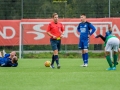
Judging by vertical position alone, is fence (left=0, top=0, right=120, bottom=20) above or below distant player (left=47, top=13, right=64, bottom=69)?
above

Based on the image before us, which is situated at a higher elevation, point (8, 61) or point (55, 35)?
point (55, 35)

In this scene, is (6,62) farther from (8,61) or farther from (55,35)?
(55,35)

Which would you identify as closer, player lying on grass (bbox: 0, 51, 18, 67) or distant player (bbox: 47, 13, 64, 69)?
distant player (bbox: 47, 13, 64, 69)

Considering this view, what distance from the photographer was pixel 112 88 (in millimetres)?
9609

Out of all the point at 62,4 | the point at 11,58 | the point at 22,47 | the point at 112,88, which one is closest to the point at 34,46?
the point at 22,47

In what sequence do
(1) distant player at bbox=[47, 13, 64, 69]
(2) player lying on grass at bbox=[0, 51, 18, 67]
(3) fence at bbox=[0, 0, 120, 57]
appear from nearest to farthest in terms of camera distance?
(1) distant player at bbox=[47, 13, 64, 69] < (2) player lying on grass at bbox=[0, 51, 18, 67] < (3) fence at bbox=[0, 0, 120, 57]

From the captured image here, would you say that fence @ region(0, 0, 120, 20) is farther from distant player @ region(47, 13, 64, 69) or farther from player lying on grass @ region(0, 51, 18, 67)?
distant player @ region(47, 13, 64, 69)

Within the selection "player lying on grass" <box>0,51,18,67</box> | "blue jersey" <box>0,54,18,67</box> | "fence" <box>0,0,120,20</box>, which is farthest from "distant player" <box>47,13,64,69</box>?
"fence" <box>0,0,120,20</box>

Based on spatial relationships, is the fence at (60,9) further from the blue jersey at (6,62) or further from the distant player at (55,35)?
the distant player at (55,35)

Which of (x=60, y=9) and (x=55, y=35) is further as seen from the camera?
(x=60, y=9)

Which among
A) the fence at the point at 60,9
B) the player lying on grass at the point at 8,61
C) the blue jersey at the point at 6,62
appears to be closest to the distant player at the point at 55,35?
the player lying on grass at the point at 8,61

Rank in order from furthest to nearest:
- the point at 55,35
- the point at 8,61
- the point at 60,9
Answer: the point at 60,9 < the point at 8,61 < the point at 55,35

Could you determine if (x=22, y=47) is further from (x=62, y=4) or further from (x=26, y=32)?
(x=62, y=4)

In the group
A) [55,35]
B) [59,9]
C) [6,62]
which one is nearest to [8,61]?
[6,62]
